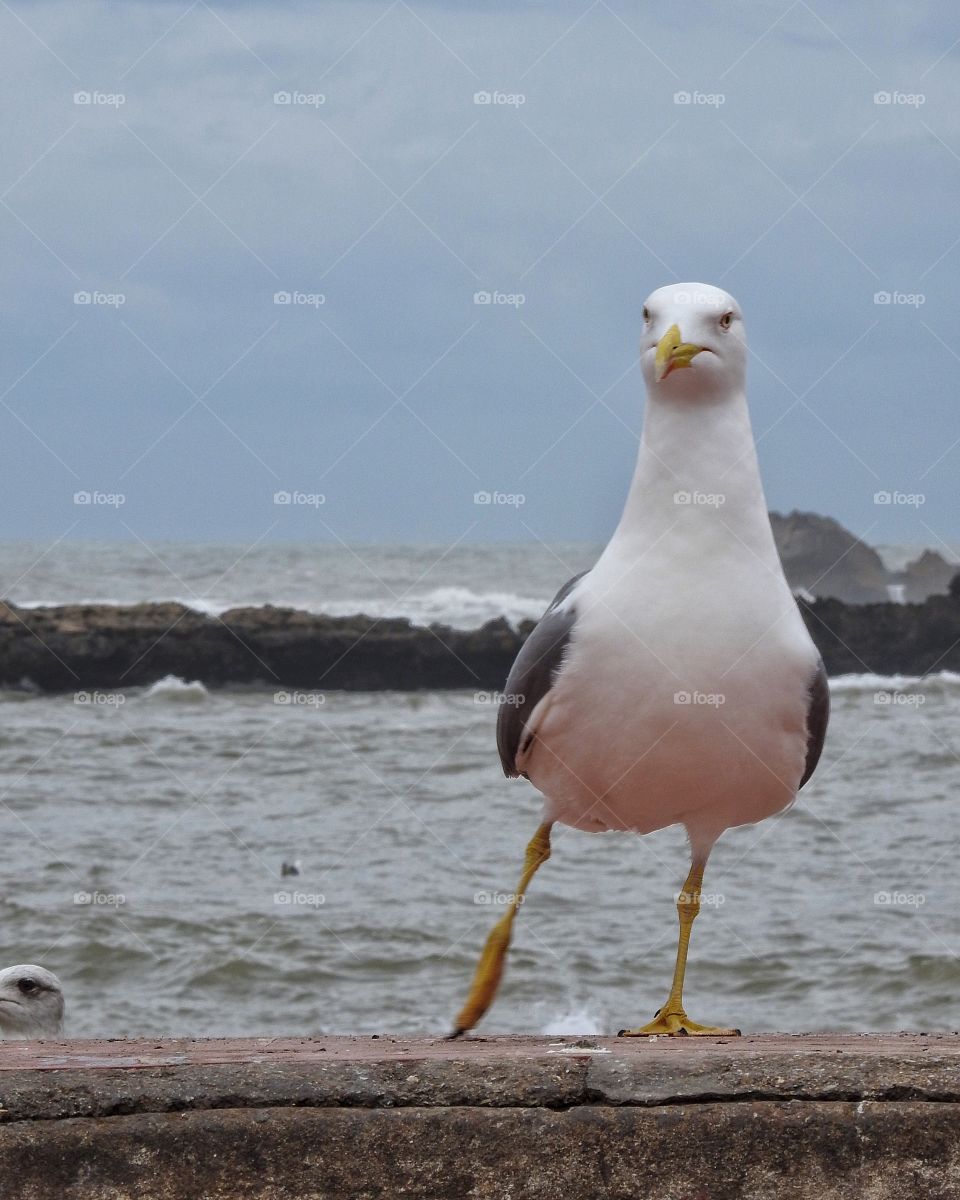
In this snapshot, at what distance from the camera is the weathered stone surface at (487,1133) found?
A: 9.34ft

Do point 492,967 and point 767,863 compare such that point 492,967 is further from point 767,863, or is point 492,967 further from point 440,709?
point 440,709

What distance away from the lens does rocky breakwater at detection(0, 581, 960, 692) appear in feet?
77.2

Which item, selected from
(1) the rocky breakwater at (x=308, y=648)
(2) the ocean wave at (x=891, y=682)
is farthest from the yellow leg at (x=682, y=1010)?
(1) the rocky breakwater at (x=308, y=648)

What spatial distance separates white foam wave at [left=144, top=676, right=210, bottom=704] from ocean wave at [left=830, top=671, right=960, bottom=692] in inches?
312

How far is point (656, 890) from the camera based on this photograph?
11383 mm

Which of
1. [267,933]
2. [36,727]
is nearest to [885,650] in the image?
[36,727]

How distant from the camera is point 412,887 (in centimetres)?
1168
